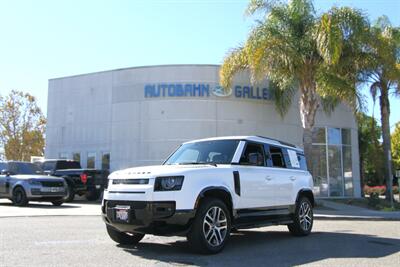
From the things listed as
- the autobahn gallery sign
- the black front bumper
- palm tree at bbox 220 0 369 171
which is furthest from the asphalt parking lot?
the autobahn gallery sign

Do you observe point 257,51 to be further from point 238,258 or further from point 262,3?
point 238,258

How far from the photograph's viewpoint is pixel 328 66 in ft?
63.9

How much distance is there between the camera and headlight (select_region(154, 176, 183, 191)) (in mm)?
7652

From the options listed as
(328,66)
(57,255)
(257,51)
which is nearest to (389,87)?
(328,66)

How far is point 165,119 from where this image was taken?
24.5 meters

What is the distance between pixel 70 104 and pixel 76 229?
57.3 feet

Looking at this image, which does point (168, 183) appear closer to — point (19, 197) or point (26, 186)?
point (26, 186)

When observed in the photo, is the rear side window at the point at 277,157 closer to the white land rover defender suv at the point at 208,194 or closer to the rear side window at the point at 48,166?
the white land rover defender suv at the point at 208,194

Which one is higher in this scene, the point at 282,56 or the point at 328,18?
the point at 328,18

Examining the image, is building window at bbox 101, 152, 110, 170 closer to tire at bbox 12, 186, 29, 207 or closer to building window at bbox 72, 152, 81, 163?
building window at bbox 72, 152, 81, 163

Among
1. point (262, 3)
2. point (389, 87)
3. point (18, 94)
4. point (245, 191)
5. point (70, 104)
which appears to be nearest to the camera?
point (245, 191)

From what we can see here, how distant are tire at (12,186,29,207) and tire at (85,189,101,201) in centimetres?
372

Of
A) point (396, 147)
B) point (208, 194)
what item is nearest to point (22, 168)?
point (208, 194)

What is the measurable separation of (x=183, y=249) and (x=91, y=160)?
18.9m
